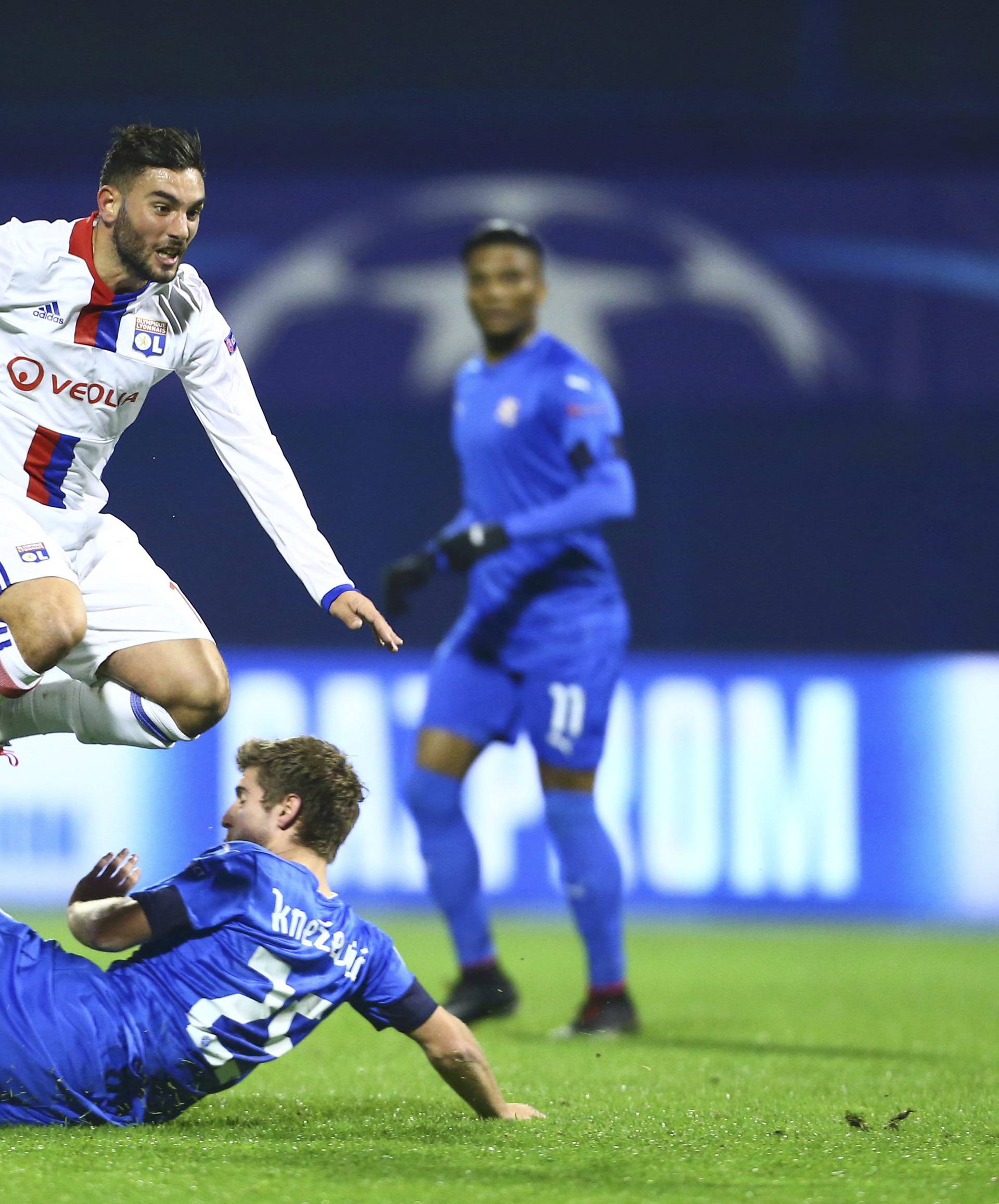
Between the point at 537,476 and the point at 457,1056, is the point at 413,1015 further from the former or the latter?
the point at 537,476

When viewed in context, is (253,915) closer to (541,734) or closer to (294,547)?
(294,547)

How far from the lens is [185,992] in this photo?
298 centimetres

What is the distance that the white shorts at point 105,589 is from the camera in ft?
11.8

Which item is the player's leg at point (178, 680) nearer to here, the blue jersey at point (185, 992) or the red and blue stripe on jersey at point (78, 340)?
the red and blue stripe on jersey at point (78, 340)

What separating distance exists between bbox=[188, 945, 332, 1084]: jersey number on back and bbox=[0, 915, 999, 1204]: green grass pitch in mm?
138

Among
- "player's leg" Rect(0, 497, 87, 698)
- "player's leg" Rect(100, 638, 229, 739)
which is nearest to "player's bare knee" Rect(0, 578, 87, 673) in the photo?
"player's leg" Rect(0, 497, 87, 698)

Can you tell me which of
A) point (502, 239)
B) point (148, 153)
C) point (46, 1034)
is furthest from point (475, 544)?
point (46, 1034)

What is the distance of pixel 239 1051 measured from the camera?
9.94ft

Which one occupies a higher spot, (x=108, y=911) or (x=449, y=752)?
(x=449, y=752)

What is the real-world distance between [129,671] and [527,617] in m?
1.86

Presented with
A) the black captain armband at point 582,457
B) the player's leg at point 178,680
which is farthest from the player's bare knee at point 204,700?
the black captain armband at point 582,457

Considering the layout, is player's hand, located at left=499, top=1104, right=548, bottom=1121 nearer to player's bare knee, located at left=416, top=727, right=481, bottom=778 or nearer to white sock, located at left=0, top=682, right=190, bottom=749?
white sock, located at left=0, top=682, right=190, bottom=749

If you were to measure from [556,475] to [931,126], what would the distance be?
607 centimetres

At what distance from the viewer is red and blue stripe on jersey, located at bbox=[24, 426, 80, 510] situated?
356 centimetres
